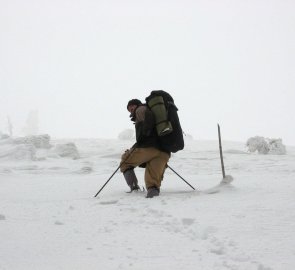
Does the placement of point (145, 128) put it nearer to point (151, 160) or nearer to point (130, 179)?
point (151, 160)

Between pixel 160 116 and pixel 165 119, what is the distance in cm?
9

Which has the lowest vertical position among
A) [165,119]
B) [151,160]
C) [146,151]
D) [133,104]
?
[151,160]

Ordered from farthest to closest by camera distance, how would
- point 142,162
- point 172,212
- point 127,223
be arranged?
point 142,162, point 172,212, point 127,223

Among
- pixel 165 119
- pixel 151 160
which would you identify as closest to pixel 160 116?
pixel 165 119

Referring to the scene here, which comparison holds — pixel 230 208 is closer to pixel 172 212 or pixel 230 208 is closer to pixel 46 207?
pixel 172 212

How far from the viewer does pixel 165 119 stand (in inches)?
248

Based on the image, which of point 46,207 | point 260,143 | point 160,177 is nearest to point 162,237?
point 46,207

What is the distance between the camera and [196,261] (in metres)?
3.21

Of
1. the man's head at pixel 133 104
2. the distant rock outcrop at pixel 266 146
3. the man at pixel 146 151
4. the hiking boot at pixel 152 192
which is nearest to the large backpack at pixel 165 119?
the man at pixel 146 151

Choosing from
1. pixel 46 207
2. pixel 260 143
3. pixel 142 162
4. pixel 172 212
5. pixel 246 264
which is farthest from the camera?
pixel 260 143

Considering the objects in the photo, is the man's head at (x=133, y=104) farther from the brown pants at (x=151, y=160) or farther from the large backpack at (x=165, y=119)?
the brown pants at (x=151, y=160)

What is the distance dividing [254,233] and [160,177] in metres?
2.93

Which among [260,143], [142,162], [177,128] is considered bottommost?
[260,143]

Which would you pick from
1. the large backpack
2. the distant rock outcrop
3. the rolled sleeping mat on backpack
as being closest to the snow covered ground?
the large backpack
